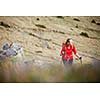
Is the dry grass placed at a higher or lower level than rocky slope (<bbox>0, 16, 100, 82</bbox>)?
lower

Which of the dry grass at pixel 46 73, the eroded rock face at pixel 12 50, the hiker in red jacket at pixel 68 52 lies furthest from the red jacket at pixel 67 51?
the eroded rock face at pixel 12 50

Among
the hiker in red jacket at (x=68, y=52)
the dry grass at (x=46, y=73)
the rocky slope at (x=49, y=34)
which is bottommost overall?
the dry grass at (x=46, y=73)

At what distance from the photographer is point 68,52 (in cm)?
199

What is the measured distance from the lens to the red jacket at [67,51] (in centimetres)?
198

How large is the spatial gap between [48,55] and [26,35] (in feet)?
1.05

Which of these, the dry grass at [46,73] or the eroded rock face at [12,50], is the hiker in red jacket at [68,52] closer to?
the dry grass at [46,73]

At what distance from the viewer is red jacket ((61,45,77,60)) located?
6.50 feet

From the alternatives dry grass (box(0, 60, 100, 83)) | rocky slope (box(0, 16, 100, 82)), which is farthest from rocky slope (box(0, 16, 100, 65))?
dry grass (box(0, 60, 100, 83))

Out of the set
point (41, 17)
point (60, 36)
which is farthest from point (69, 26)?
point (41, 17)

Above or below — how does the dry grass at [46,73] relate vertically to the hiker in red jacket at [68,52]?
below

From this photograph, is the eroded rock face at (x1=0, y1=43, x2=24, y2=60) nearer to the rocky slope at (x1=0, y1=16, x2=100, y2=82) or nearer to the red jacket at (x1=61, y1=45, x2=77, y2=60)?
the rocky slope at (x1=0, y1=16, x2=100, y2=82)
